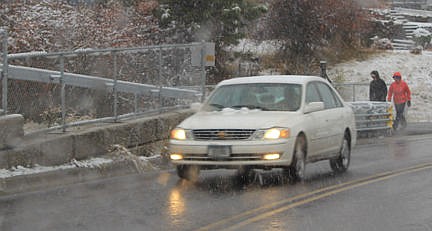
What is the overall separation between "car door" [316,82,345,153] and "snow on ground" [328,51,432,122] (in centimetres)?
1612

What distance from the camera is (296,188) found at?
11680 millimetres

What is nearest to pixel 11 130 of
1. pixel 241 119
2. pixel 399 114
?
pixel 241 119

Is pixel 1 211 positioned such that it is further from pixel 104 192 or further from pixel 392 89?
pixel 392 89

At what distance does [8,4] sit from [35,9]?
29.8 inches

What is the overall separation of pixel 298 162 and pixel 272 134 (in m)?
0.70

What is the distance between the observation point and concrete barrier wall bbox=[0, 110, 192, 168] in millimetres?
12242

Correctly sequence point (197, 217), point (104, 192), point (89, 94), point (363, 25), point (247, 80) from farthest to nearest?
1. point (363, 25)
2. point (89, 94)
3. point (247, 80)
4. point (104, 192)
5. point (197, 217)

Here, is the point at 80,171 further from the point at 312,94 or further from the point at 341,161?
the point at 341,161

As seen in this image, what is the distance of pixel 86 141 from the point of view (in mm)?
13609

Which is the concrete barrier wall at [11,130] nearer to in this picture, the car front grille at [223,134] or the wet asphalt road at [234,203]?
the wet asphalt road at [234,203]

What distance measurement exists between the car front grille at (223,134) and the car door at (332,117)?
178cm

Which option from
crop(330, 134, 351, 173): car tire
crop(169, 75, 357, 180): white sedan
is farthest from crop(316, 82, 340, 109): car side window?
crop(330, 134, 351, 173): car tire

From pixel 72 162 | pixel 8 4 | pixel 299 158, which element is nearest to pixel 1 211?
pixel 72 162

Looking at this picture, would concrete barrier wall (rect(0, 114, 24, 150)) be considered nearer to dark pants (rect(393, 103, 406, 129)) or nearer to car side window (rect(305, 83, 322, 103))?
car side window (rect(305, 83, 322, 103))
